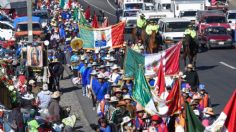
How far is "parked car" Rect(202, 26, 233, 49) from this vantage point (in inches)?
1834

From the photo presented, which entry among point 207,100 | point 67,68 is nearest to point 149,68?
point 207,100

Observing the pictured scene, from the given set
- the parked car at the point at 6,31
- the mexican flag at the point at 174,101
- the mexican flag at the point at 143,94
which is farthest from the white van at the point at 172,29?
the mexican flag at the point at 174,101

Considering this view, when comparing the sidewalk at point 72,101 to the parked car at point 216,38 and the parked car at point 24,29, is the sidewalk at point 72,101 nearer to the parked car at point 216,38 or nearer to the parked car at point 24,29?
the parked car at point 24,29

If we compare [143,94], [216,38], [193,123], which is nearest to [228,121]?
[193,123]

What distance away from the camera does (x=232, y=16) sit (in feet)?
184

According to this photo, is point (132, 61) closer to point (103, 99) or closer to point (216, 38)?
point (103, 99)

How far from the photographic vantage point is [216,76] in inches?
1412

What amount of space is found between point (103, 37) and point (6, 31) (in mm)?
15977

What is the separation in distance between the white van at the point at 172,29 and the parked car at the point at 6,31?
28.7 feet

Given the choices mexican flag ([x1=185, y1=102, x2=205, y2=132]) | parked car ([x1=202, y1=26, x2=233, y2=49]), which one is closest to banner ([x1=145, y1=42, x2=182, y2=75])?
mexican flag ([x1=185, y1=102, x2=205, y2=132])

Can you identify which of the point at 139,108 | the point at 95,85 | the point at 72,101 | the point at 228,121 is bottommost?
the point at 72,101

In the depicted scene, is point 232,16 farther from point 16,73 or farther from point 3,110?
point 3,110

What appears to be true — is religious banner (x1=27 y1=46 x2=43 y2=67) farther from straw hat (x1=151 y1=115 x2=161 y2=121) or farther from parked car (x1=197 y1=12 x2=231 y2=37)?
parked car (x1=197 y1=12 x2=231 y2=37)

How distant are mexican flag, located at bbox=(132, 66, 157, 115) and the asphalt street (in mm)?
2957
